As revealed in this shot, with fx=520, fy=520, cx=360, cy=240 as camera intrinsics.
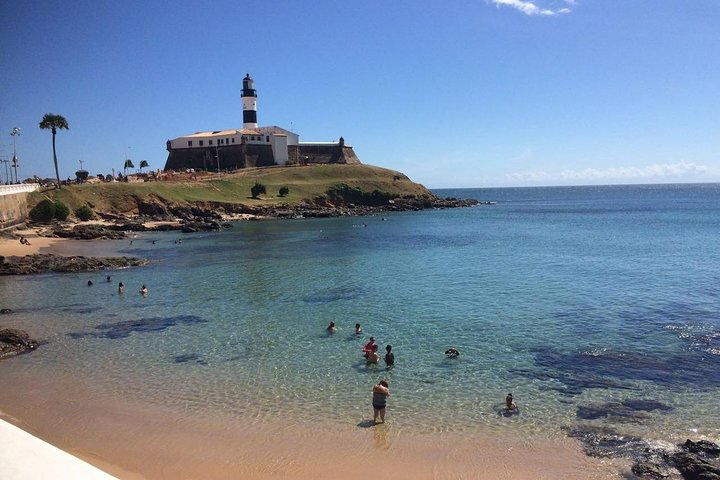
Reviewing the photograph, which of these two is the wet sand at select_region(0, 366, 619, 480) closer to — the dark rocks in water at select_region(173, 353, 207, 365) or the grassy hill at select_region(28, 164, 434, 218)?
the dark rocks in water at select_region(173, 353, 207, 365)

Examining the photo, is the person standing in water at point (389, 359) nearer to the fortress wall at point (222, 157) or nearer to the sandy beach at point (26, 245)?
the sandy beach at point (26, 245)

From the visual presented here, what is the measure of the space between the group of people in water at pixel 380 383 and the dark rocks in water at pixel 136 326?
8633 mm

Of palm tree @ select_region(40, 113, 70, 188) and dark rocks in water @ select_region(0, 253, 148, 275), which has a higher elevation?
palm tree @ select_region(40, 113, 70, 188)

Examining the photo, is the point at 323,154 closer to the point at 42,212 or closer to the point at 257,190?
the point at 257,190

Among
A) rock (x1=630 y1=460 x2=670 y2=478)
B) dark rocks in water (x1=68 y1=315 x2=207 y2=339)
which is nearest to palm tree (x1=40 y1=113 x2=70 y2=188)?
dark rocks in water (x1=68 y1=315 x2=207 y2=339)

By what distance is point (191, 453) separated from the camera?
14672mm

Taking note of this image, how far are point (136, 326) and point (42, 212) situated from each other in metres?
54.6

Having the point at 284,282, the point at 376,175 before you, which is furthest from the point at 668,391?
the point at 376,175

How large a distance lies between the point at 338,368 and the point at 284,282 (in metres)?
20.1

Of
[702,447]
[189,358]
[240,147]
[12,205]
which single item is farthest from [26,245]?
[240,147]

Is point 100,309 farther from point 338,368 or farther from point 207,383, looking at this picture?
point 338,368

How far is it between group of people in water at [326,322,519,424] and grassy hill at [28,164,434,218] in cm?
6874

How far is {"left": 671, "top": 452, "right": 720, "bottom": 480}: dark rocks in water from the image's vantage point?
12859 mm

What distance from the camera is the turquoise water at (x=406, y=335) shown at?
59.1 feet
